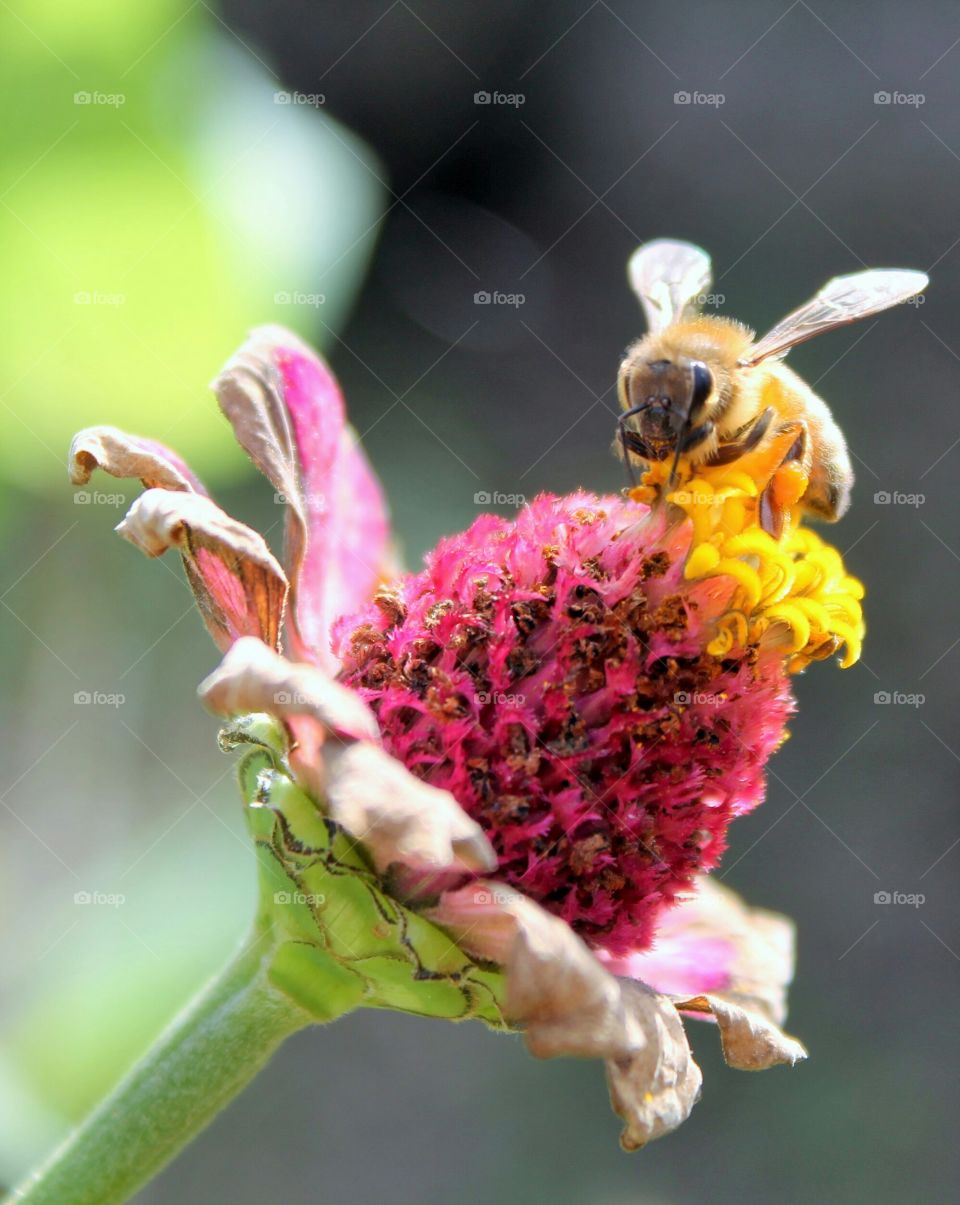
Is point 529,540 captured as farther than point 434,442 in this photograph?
No

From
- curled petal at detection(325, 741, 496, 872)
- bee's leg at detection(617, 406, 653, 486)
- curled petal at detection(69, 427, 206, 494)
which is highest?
curled petal at detection(69, 427, 206, 494)

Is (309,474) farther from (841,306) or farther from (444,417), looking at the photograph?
(444,417)

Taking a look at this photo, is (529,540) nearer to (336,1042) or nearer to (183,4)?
(183,4)

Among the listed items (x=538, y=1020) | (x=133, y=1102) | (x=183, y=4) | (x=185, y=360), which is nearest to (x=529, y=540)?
(x=538, y=1020)

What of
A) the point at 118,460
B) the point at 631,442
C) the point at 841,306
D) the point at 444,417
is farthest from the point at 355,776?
the point at 444,417

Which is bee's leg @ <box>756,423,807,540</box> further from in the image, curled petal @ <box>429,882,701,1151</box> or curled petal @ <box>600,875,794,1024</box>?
curled petal @ <box>429,882,701,1151</box>

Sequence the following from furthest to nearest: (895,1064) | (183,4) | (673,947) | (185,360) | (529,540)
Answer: (895,1064), (183,4), (185,360), (673,947), (529,540)

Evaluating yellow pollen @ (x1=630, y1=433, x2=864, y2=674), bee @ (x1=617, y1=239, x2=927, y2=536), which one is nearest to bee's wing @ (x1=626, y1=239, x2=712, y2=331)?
bee @ (x1=617, y1=239, x2=927, y2=536)
